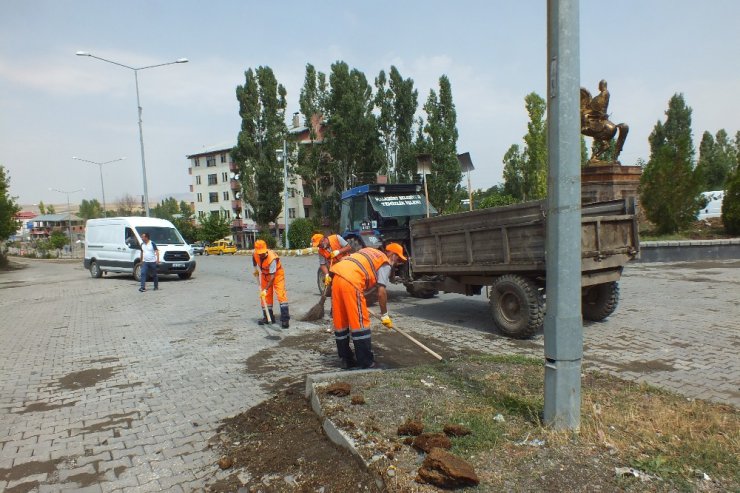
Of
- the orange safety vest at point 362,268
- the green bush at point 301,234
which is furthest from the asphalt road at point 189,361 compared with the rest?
the green bush at point 301,234

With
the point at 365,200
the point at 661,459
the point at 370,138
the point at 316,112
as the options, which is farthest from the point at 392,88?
the point at 661,459

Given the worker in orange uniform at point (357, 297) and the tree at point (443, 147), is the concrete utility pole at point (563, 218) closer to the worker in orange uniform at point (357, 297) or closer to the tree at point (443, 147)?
the worker in orange uniform at point (357, 297)

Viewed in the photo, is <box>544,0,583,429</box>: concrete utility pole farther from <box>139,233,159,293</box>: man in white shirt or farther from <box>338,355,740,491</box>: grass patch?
<box>139,233,159,293</box>: man in white shirt

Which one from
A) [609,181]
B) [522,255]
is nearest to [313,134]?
[609,181]

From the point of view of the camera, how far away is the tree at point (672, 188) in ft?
50.3

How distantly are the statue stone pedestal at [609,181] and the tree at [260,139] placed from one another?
30554 mm

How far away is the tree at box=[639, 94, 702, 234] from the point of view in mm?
15344

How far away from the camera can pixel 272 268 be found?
315 inches

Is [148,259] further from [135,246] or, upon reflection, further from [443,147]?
[443,147]

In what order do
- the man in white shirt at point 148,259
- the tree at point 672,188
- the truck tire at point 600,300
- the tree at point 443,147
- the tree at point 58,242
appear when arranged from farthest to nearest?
the tree at point 58,242 → the tree at point 443,147 → the tree at point 672,188 → the man in white shirt at point 148,259 → the truck tire at point 600,300

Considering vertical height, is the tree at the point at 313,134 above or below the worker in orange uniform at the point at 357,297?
above

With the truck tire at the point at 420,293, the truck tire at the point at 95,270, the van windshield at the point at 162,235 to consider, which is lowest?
the truck tire at the point at 420,293

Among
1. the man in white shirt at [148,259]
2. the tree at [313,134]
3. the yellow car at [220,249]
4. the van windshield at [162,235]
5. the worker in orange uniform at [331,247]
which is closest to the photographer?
the worker in orange uniform at [331,247]

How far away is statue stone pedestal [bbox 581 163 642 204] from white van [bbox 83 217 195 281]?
1289cm
